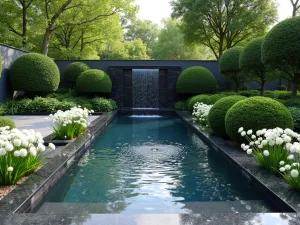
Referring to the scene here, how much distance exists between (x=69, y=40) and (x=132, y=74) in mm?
10485

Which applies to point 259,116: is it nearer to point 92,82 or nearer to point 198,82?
point 198,82

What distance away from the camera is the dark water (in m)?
3.86

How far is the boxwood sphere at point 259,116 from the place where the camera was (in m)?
6.00

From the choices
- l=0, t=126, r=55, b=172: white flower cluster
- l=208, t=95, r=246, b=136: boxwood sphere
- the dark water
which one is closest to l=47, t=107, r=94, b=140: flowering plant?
the dark water

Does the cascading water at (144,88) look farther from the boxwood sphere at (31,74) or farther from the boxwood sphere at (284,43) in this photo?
the boxwood sphere at (284,43)

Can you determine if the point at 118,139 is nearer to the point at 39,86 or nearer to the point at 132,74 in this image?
the point at 39,86

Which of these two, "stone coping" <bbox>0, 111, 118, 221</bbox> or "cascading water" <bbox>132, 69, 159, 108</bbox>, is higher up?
"cascading water" <bbox>132, 69, 159, 108</bbox>

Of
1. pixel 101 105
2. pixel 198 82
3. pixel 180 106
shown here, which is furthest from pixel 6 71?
pixel 198 82

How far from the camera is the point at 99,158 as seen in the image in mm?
6492

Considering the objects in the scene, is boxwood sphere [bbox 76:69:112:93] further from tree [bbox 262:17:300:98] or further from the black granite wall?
tree [bbox 262:17:300:98]

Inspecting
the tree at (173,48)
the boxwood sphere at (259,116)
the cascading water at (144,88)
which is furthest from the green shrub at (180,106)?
the tree at (173,48)

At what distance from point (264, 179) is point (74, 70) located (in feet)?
52.7

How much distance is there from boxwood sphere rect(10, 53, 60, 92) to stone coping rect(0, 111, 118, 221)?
8.79 m

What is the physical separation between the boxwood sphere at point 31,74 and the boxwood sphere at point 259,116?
1086 centimetres
